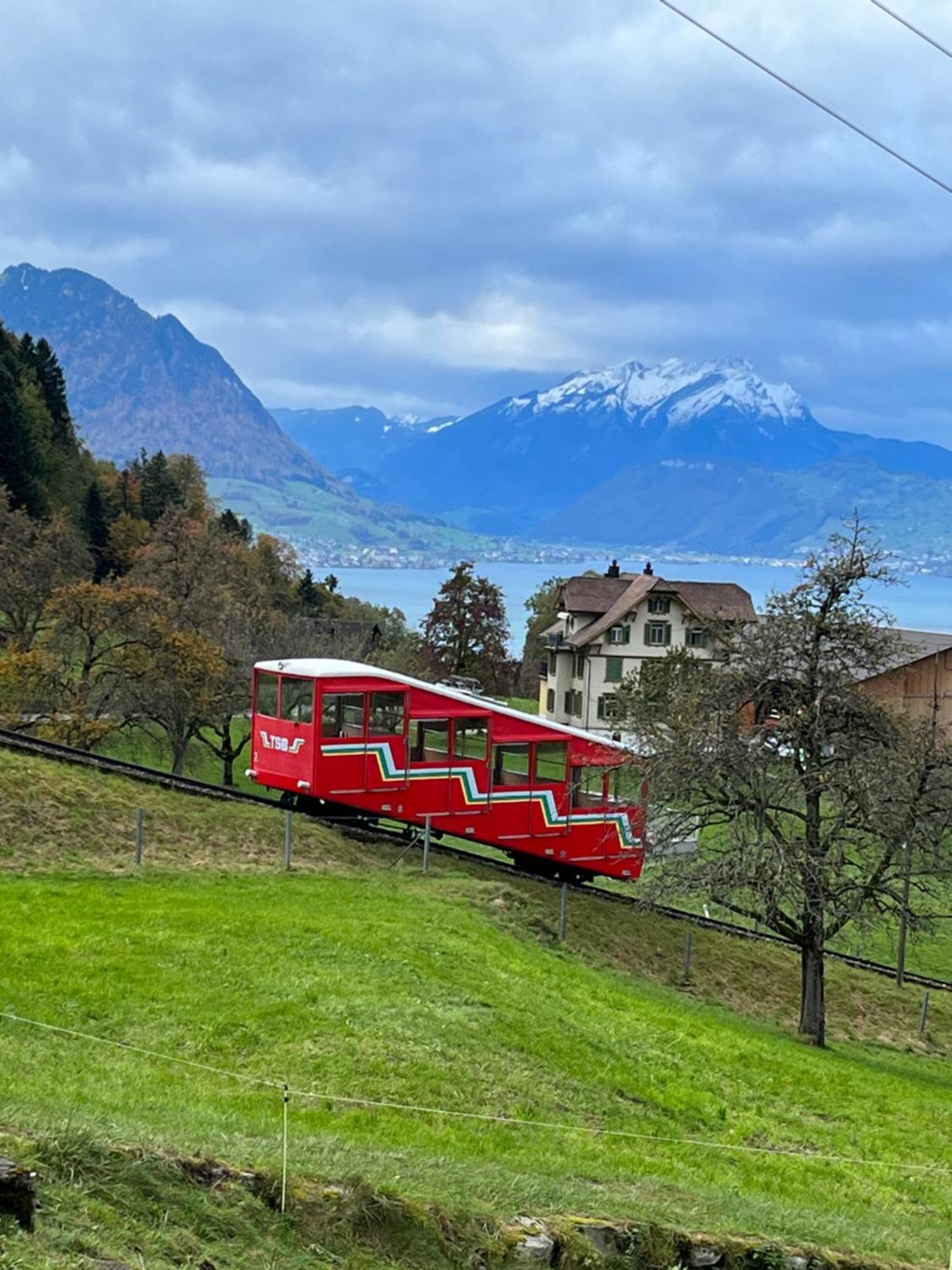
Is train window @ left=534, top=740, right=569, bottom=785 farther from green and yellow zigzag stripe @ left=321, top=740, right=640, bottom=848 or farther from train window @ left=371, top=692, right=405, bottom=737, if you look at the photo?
train window @ left=371, top=692, right=405, bottom=737

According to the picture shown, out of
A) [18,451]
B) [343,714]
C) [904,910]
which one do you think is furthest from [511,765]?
[18,451]

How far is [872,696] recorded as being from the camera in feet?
78.6

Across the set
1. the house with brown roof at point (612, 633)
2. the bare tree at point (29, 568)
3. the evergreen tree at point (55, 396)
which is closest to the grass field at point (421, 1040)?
the bare tree at point (29, 568)

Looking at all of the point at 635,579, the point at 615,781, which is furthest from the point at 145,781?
the point at 635,579

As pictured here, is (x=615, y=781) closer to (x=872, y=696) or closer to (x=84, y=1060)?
(x=872, y=696)

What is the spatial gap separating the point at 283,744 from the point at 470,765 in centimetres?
413

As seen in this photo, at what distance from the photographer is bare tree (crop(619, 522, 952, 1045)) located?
21.8 m

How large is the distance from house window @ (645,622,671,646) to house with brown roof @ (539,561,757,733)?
36 mm

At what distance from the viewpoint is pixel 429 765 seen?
90.9ft

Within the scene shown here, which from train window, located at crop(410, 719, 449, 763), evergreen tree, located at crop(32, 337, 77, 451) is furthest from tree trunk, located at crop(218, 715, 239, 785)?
evergreen tree, located at crop(32, 337, 77, 451)

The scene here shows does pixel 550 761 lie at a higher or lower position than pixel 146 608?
lower

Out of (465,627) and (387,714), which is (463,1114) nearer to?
(387,714)

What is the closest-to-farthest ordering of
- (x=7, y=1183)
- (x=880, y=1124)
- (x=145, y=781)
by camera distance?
(x=7, y=1183) → (x=880, y=1124) → (x=145, y=781)

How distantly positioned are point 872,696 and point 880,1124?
969cm
